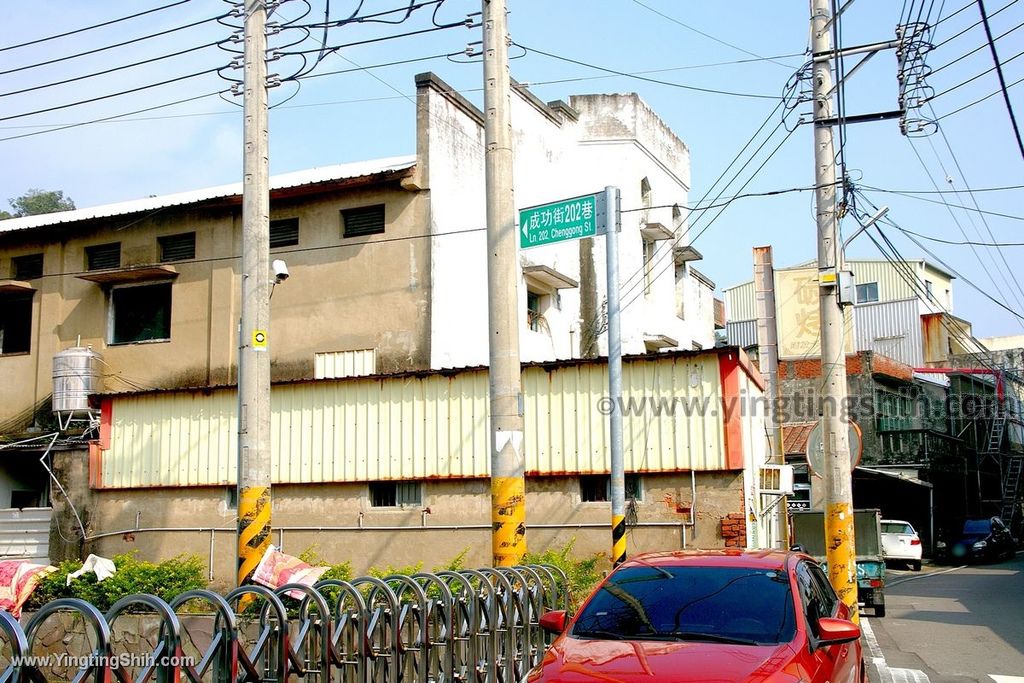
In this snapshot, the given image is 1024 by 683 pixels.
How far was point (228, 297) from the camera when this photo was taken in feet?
72.4

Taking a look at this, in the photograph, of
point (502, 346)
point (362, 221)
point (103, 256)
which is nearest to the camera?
point (502, 346)

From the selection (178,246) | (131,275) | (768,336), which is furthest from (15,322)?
(768,336)

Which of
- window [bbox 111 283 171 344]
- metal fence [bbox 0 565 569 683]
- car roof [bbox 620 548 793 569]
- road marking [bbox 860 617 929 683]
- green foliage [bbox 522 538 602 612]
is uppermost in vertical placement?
window [bbox 111 283 171 344]

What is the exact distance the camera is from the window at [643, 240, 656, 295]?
30436 millimetres

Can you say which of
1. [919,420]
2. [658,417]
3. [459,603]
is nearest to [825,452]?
[658,417]

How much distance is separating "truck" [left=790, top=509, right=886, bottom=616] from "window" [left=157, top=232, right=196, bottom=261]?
47.4ft

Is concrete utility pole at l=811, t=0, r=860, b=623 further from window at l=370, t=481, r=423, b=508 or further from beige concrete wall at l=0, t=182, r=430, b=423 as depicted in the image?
beige concrete wall at l=0, t=182, r=430, b=423

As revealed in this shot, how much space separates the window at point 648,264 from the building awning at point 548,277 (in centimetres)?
489

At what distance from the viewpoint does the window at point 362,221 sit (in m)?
21.2

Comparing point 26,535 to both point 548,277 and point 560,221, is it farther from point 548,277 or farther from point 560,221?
point 560,221

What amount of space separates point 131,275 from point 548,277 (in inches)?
382

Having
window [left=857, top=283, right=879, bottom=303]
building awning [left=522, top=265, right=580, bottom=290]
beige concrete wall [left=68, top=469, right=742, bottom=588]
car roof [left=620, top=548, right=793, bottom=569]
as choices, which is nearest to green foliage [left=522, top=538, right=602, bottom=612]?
beige concrete wall [left=68, top=469, right=742, bottom=588]

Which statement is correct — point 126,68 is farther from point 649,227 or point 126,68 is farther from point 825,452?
point 649,227

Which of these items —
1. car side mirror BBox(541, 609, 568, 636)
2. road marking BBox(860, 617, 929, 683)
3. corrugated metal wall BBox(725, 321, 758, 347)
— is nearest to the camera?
car side mirror BBox(541, 609, 568, 636)
